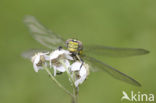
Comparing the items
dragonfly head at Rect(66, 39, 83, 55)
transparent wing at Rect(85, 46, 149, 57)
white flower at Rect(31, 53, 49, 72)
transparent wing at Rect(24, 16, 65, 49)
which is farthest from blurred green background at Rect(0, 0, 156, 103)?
white flower at Rect(31, 53, 49, 72)

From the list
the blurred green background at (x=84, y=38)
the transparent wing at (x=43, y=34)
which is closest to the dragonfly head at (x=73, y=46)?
the transparent wing at (x=43, y=34)

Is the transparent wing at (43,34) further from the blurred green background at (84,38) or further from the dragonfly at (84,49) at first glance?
the blurred green background at (84,38)

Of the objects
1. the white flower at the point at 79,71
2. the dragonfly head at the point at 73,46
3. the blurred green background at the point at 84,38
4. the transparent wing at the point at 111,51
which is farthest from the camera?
the blurred green background at the point at 84,38

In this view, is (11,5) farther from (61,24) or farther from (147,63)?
(147,63)

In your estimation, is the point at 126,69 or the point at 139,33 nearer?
the point at 126,69

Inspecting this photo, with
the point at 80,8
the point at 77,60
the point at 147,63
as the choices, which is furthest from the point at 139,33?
the point at 77,60

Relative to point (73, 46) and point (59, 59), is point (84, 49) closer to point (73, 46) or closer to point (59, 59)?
point (73, 46)
